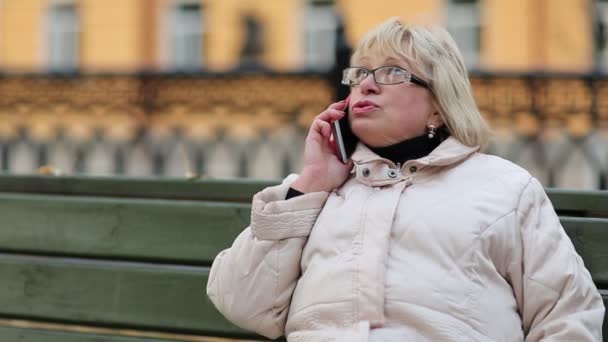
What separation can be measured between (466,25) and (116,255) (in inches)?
545

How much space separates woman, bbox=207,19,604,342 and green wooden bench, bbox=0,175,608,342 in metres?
0.35

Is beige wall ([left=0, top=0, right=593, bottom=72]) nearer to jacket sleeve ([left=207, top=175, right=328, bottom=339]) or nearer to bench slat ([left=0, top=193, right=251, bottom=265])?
bench slat ([left=0, top=193, right=251, bottom=265])

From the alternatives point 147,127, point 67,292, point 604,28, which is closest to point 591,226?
point 67,292

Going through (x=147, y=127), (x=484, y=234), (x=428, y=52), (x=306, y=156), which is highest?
(x=428, y=52)

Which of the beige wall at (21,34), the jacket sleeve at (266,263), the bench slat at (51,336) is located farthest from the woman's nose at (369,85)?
the beige wall at (21,34)

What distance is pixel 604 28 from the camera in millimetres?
13586

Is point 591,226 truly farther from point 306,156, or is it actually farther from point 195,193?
point 195,193

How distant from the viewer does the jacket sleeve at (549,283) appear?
1875 mm

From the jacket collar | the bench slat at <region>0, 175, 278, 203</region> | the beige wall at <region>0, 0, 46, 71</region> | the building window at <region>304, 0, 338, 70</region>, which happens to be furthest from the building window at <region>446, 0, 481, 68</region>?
the jacket collar

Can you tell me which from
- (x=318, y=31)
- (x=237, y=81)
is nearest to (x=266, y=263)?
(x=237, y=81)

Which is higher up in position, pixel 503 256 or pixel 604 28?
pixel 604 28

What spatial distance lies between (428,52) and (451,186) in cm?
35

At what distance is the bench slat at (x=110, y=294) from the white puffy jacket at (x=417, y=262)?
0.37 meters

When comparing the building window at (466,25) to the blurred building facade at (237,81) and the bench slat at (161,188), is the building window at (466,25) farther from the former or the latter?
the bench slat at (161,188)
